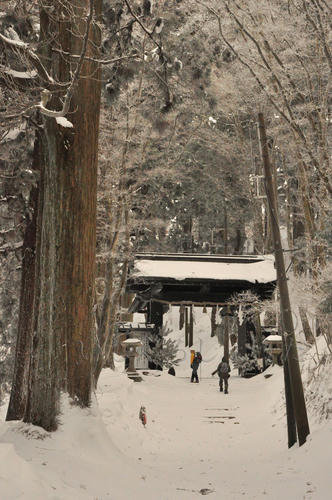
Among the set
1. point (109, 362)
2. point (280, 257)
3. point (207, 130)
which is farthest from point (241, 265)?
point (280, 257)

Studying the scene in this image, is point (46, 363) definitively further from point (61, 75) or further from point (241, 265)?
point (241, 265)

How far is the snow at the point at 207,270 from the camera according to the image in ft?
78.4

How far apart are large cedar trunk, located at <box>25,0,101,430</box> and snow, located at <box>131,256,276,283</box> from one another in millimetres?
15031

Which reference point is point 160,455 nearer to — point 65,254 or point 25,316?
point 25,316

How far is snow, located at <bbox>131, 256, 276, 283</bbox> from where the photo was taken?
23.9 meters

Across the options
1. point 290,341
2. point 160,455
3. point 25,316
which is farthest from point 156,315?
point 25,316

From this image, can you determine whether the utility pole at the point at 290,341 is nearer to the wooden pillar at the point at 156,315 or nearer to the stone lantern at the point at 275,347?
the stone lantern at the point at 275,347

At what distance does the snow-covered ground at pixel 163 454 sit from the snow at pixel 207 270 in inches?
279

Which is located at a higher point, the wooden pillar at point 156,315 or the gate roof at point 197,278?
the gate roof at point 197,278

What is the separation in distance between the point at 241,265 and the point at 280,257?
14552mm

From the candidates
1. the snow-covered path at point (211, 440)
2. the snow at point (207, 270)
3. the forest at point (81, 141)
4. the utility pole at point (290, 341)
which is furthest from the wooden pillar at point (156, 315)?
the utility pole at point (290, 341)

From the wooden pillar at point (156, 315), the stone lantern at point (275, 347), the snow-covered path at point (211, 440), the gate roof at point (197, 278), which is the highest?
the gate roof at point (197, 278)

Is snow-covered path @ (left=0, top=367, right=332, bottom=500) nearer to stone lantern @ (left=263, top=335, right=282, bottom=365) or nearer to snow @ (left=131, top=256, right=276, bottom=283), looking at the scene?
stone lantern @ (left=263, top=335, right=282, bottom=365)

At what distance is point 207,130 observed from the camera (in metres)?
30.7
